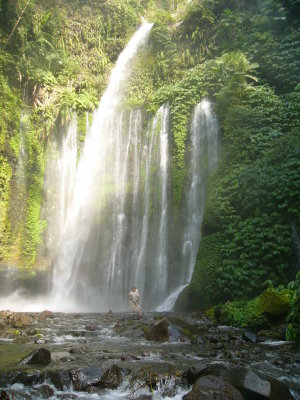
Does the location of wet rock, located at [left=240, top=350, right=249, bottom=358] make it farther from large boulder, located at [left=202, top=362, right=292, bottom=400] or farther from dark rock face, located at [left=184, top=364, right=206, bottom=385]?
large boulder, located at [left=202, top=362, right=292, bottom=400]

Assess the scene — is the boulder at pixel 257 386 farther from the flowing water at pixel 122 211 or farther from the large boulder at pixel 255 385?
the flowing water at pixel 122 211

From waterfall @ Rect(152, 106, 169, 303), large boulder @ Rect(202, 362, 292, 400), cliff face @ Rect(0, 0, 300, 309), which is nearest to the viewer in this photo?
large boulder @ Rect(202, 362, 292, 400)

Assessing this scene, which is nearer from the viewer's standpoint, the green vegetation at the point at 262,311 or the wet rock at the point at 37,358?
the wet rock at the point at 37,358

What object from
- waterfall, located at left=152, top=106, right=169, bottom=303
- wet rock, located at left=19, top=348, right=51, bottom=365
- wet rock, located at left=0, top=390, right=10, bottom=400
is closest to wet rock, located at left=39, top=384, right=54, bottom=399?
wet rock, located at left=0, top=390, right=10, bottom=400

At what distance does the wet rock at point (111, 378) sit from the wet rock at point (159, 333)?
290 cm

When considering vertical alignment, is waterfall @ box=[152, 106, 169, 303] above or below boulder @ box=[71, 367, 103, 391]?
above

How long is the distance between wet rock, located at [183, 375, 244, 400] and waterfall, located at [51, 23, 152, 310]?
1169 centimetres

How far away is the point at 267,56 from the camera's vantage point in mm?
18109

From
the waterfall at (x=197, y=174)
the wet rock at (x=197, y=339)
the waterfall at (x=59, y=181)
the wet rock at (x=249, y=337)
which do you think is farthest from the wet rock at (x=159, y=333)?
the waterfall at (x=59, y=181)

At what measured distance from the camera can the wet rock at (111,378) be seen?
4.86 metres

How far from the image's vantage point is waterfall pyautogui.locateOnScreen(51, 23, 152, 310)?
16719mm

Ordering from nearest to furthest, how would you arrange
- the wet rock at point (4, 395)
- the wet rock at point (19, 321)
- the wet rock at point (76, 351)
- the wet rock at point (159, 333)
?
1. the wet rock at point (4, 395)
2. the wet rock at point (76, 351)
3. the wet rock at point (159, 333)
4. the wet rock at point (19, 321)

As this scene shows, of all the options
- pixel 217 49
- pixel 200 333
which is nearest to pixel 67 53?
pixel 217 49

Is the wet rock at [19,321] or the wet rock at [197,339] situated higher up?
the wet rock at [19,321]
